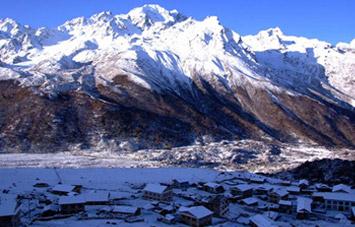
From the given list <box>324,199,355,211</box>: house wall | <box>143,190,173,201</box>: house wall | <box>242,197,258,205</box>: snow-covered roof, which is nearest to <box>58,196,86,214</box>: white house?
<box>143,190,173,201</box>: house wall

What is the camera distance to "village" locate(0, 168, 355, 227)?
49188 mm

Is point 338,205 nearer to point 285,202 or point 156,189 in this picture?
point 285,202

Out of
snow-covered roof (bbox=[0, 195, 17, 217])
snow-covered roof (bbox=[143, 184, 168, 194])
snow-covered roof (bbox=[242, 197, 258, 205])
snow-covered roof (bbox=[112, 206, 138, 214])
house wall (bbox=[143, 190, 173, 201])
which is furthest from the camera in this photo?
snow-covered roof (bbox=[242, 197, 258, 205])

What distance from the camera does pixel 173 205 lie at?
5769cm

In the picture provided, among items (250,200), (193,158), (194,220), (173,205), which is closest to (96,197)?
(173,205)

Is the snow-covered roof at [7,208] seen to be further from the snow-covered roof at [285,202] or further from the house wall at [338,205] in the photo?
the house wall at [338,205]

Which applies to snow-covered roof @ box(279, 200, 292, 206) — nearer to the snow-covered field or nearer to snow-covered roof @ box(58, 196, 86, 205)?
snow-covered roof @ box(58, 196, 86, 205)

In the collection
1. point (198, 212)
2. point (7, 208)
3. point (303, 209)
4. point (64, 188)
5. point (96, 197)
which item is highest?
point (64, 188)

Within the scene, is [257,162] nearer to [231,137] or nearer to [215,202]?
[231,137]

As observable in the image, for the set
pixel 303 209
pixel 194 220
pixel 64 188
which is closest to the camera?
pixel 194 220

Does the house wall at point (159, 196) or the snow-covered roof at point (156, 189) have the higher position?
the snow-covered roof at point (156, 189)

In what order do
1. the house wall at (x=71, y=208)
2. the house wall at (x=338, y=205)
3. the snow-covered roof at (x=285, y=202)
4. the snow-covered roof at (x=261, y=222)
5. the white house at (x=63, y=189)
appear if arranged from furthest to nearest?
the white house at (x=63, y=189), the house wall at (x=338, y=205), the snow-covered roof at (x=285, y=202), the house wall at (x=71, y=208), the snow-covered roof at (x=261, y=222)

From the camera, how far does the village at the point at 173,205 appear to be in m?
49.2

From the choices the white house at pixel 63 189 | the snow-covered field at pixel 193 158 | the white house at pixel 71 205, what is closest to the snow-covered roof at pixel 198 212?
the white house at pixel 71 205
